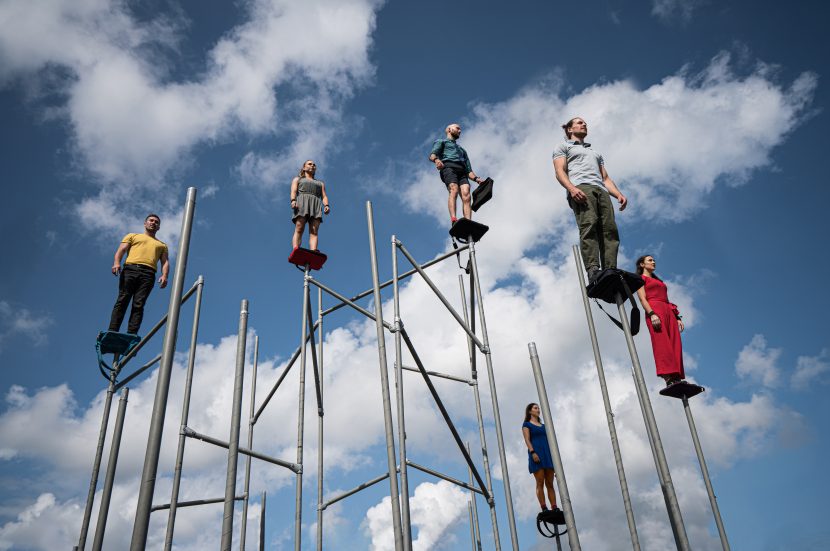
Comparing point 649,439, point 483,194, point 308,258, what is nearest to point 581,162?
point 483,194

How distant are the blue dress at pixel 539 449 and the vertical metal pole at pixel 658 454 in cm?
405

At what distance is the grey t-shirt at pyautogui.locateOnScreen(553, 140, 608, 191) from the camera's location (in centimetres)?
594

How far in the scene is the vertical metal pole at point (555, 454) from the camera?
3719 millimetres

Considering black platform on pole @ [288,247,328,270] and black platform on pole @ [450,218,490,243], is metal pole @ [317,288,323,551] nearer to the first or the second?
black platform on pole @ [288,247,328,270]

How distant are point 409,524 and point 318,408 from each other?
2540 mm

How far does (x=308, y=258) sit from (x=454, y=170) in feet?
8.93

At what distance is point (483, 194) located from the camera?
8.41 metres

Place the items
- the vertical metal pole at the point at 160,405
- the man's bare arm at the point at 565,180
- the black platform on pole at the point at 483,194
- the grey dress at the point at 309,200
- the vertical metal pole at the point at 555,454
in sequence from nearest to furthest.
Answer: the vertical metal pole at the point at 160,405 < the vertical metal pole at the point at 555,454 < the man's bare arm at the point at 565,180 < the grey dress at the point at 309,200 < the black platform on pole at the point at 483,194

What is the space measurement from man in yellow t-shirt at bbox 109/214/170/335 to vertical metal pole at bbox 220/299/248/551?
4.19 meters

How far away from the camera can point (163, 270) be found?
28.8ft

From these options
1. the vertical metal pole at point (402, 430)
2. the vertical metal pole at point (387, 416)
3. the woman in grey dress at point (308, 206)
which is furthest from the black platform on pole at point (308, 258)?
the vertical metal pole at point (387, 416)

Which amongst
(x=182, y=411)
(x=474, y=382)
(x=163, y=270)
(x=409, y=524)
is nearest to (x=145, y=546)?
(x=409, y=524)

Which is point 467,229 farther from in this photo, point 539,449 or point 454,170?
point 539,449

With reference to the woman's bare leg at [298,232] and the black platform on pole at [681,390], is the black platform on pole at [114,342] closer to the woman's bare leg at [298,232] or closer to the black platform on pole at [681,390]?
the woman's bare leg at [298,232]
